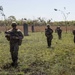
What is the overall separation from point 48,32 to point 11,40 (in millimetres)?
8940

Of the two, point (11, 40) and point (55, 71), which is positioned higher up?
point (11, 40)

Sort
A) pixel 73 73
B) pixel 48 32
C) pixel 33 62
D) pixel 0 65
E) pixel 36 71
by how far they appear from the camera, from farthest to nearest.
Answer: pixel 48 32, pixel 33 62, pixel 0 65, pixel 36 71, pixel 73 73

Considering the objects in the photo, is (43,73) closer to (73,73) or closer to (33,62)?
(73,73)

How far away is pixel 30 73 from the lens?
12.7 m

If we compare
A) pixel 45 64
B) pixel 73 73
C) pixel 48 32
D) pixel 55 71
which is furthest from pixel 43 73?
pixel 48 32

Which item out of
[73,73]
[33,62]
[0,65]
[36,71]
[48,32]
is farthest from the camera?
[48,32]

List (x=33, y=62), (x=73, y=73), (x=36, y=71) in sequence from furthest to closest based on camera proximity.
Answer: (x=33, y=62) → (x=36, y=71) → (x=73, y=73)

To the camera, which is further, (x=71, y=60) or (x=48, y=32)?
(x=48, y=32)

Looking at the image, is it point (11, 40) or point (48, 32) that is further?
point (48, 32)

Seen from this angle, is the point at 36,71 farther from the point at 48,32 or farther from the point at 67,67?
the point at 48,32

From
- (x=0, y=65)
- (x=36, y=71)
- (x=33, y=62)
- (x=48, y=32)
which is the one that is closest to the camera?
(x=36, y=71)

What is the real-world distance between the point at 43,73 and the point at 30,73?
51 cm

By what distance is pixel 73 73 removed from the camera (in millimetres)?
12109

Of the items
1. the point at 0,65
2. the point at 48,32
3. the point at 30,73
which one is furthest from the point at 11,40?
the point at 48,32
